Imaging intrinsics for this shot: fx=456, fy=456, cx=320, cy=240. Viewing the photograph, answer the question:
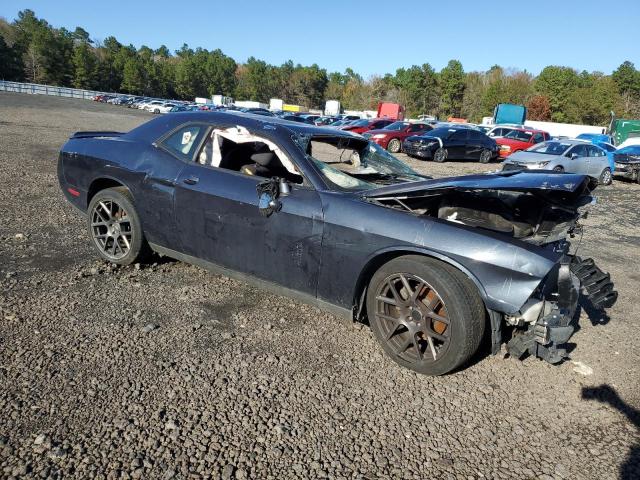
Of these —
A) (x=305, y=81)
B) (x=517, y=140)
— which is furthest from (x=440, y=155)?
(x=305, y=81)

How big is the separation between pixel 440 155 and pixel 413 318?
53.7 feet

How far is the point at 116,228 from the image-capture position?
14.0 feet

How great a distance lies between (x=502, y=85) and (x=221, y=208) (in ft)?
305

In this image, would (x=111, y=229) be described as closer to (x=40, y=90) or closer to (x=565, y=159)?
(x=565, y=159)

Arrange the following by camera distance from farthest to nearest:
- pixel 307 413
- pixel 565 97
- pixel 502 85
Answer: pixel 502 85
pixel 565 97
pixel 307 413

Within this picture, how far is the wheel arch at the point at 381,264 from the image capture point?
2.77 metres

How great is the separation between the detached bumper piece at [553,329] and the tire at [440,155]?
16.1 metres

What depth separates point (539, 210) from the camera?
343 cm

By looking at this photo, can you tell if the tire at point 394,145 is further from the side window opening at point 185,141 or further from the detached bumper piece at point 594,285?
the detached bumper piece at point 594,285

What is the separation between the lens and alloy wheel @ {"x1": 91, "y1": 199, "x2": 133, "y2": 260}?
4246 mm

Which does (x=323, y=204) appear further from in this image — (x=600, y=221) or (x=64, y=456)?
(x=600, y=221)

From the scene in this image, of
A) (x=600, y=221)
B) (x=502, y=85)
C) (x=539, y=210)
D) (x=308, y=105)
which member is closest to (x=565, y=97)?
(x=502, y=85)

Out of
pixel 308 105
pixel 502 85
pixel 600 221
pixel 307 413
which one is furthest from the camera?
pixel 308 105

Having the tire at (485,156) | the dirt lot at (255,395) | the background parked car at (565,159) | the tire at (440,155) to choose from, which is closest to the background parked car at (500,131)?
the tire at (485,156)
